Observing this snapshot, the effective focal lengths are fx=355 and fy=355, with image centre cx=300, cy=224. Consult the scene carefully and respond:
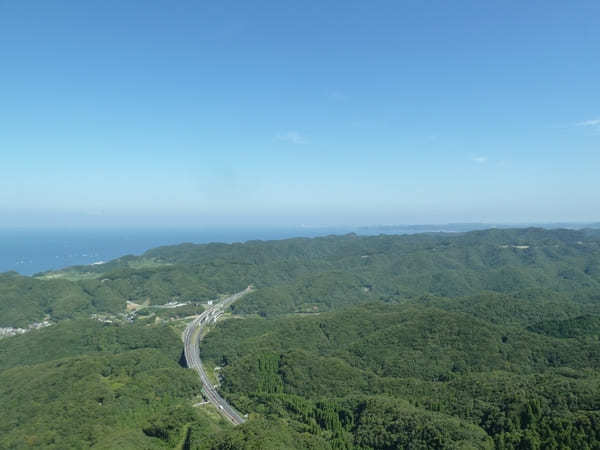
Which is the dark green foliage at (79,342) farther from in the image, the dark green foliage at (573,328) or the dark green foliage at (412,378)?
the dark green foliage at (573,328)

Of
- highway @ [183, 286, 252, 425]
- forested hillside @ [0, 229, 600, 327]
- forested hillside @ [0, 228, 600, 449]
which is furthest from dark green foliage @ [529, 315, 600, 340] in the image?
highway @ [183, 286, 252, 425]

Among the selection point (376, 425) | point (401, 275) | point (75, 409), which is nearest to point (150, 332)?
point (75, 409)

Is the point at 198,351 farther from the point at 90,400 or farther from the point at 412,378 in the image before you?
the point at 412,378

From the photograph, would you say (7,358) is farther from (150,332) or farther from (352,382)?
(352,382)

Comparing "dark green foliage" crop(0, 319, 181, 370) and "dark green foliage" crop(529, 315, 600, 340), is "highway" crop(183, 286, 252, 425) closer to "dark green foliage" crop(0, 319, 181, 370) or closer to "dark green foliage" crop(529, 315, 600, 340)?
"dark green foliage" crop(0, 319, 181, 370)

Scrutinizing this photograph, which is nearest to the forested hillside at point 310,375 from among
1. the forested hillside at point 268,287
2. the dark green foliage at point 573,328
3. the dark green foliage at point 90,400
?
the dark green foliage at point 90,400

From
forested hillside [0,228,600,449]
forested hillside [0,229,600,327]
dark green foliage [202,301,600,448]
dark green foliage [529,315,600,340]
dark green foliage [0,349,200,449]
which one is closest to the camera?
dark green foliage [202,301,600,448]

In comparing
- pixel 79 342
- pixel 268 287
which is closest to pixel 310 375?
pixel 79 342
